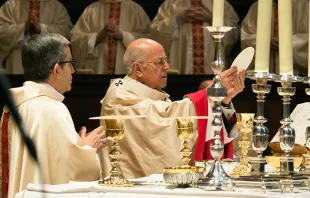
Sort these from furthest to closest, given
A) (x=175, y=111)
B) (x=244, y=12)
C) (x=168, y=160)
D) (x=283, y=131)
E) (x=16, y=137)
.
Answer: (x=244, y=12)
(x=168, y=160)
(x=175, y=111)
(x=16, y=137)
(x=283, y=131)

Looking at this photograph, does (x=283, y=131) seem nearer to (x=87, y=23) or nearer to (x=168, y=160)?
(x=168, y=160)

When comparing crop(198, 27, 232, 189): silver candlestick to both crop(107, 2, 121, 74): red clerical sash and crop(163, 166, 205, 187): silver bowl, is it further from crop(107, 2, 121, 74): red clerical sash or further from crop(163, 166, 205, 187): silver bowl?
crop(107, 2, 121, 74): red clerical sash

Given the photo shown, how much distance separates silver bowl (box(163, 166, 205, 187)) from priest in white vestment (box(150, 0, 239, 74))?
719 centimetres

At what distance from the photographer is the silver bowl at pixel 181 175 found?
9.66ft

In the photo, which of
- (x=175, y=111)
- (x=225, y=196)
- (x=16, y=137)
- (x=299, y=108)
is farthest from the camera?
(x=175, y=111)

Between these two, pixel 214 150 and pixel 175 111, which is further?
pixel 175 111

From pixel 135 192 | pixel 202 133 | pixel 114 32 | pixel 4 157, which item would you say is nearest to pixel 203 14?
pixel 114 32

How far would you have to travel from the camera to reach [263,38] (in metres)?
3.09

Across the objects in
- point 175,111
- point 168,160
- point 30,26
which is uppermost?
point 30,26

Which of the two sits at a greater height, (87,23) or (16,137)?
(87,23)

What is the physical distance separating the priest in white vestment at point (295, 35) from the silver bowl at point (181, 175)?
6.76 meters

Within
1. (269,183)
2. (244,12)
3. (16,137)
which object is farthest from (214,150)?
(244,12)

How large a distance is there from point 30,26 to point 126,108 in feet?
16.2

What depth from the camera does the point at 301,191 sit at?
9.52 feet
